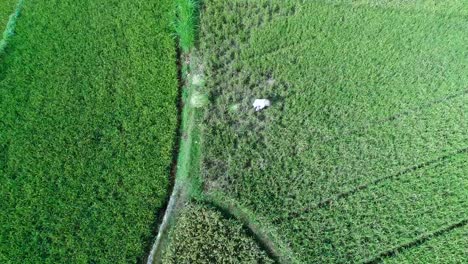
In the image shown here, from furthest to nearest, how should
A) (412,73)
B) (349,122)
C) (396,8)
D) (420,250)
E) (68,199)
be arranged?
(396,8) < (412,73) < (349,122) < (68,199) < (420,250)

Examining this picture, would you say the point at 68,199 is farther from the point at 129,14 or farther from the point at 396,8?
the point at 396,8

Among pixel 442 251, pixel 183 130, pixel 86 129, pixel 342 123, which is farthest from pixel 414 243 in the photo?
pixel 86 129

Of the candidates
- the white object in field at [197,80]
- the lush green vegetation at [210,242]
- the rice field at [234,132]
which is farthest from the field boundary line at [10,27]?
the lush green vegetation at [210,242]

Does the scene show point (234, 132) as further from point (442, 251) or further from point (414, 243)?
point (442, 251)

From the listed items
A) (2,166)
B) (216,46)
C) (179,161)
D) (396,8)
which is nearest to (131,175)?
(179,161)

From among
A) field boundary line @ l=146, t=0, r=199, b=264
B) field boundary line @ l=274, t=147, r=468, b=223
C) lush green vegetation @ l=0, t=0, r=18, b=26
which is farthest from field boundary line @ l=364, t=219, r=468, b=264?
lush green vegetation @ l=0, t=0, r=18, b=26

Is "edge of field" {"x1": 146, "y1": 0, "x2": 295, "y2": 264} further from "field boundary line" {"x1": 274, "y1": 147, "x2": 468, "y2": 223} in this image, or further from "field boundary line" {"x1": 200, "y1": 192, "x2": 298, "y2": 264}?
"field boundary line" {"x1": 274, "y1": 147, "x2": 468, "y2": 223}
